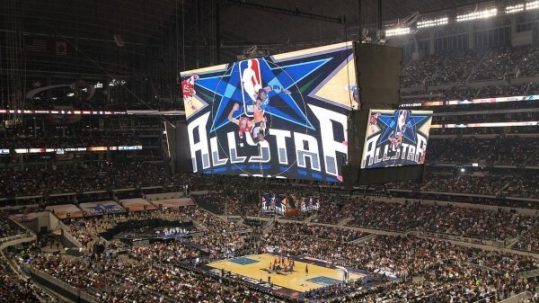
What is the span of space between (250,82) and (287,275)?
14.9 metres

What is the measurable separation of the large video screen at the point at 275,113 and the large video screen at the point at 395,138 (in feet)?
2.13

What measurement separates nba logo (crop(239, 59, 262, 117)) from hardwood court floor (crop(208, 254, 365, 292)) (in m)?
12.2

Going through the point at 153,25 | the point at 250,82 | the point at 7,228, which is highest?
the point at 153,25

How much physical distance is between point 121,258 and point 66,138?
20.7 metres

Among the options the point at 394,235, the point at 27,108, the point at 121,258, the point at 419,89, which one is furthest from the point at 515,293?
the point at 27,108

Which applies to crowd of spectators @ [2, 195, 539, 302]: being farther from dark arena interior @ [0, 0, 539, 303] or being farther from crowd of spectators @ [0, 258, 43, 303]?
crowd of spectators @ [0, 258, 43, 303]

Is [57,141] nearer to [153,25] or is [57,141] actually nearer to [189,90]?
[153,25]

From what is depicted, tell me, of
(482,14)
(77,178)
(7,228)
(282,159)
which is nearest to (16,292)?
(282,159)

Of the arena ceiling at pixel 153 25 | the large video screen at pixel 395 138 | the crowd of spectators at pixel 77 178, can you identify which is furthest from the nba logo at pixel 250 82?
the crowd of spectators at pixel 77 178

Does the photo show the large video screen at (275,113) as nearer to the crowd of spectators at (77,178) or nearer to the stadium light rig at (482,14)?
the crowd of spectators at (77,178)

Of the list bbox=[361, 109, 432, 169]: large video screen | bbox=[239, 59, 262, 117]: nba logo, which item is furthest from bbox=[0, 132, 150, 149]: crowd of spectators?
bbox=[361, 109, 432, 169]: large video screen

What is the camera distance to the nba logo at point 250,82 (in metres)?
15.4

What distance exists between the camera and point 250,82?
51.3ft

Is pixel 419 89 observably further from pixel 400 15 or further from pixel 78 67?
pixel 78 67
